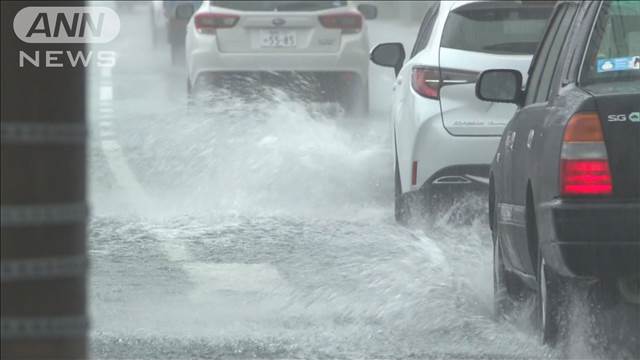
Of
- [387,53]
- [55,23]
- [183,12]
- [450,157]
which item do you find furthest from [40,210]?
[183,12]

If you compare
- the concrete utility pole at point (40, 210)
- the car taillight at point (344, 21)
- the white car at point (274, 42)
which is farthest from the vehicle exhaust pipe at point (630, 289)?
the car taillight at point (344, 21)

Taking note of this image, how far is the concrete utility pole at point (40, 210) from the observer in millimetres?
2875

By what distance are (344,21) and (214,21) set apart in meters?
1.47

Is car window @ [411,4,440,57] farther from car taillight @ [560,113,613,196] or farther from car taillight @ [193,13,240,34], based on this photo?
car taillight @ [193,13,240,34]

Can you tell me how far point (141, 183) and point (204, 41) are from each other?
449cm

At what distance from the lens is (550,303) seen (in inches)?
253

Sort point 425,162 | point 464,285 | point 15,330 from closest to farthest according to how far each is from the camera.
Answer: point 15,330 → point 464,285 → point 425,162

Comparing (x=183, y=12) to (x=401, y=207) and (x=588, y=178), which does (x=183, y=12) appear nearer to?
(x=401, y=207)

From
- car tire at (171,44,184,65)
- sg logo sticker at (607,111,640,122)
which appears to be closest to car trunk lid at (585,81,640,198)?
sg logo sticker at (607,111,640,122)

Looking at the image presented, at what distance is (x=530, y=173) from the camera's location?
22.1ft

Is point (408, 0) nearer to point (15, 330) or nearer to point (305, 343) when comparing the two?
point (305, 343)

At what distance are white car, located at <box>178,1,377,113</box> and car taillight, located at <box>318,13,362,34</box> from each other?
11mm

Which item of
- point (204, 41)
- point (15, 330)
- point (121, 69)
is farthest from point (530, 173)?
point (121, 69)

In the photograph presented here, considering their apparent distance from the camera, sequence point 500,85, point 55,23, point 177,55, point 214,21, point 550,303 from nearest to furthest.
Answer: point 55,23, point 550,303, point 500,85, point 214,21, point 177,55
